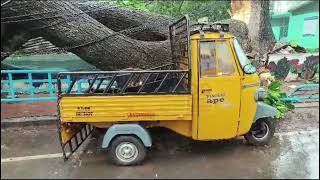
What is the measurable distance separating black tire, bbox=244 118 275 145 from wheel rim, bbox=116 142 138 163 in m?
1.77

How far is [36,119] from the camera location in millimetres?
7078

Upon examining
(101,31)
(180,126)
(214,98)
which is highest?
(101,31)

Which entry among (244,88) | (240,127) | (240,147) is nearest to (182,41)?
(244,88)

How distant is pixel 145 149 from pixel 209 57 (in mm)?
1499

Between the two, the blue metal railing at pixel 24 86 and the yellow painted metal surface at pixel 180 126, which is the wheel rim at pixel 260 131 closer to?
the yellow painted metal surface at pixel 180 126

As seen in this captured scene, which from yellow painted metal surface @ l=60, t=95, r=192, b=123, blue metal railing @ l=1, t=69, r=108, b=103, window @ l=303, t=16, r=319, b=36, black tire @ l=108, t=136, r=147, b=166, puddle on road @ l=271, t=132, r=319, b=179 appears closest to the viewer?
puddle on road @ l=271, t=132, r=319, b=179

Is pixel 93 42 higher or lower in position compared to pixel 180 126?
higher

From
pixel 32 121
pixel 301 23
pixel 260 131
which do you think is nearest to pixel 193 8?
pixel 301 23

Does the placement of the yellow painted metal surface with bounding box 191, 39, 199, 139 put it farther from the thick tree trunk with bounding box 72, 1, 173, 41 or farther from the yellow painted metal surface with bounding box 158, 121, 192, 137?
the thick tree trunk with bounding box 72, 1, 173, 41

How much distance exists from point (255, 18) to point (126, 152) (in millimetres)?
8307

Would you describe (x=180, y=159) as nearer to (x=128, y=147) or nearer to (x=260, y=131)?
(x=128, y=147)

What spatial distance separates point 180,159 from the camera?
5238 mm

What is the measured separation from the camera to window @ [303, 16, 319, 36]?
18.3 meters

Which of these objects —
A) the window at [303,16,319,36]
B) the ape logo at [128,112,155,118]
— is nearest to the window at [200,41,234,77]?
the ape logo at [128,112,155,118]
